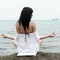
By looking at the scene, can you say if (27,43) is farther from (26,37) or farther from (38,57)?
(38,57)

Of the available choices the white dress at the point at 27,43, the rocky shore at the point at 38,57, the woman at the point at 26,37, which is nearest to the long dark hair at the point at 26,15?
the woman at the point at 26,37

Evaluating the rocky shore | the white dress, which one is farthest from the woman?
the rocky shore

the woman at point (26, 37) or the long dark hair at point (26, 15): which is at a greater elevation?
the long dark hair at point (26, 15)

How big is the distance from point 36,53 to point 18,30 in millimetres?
743

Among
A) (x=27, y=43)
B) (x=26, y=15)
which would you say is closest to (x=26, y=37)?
(x=27, y=43)

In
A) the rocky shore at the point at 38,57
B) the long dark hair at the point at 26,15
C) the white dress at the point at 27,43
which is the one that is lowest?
the rocky shore at the point at 38,57

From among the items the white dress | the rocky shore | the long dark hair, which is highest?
the long dark hair

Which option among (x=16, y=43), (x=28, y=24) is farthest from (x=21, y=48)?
(x=28, y=24)

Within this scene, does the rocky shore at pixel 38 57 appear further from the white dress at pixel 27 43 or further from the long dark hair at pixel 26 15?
the long dark hair at pixel 26 15

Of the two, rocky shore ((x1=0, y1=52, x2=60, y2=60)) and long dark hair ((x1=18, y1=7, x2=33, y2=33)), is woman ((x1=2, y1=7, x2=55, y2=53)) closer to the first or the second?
long dark hair ((x1=18, y1=7, x2=33, y2=33))

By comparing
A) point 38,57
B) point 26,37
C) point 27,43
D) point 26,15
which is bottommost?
point 38,57

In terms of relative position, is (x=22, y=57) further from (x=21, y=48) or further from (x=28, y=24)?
(x=28, y=24)

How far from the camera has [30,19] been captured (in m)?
7.13

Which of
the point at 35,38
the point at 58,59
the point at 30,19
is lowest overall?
the point at 58,59
